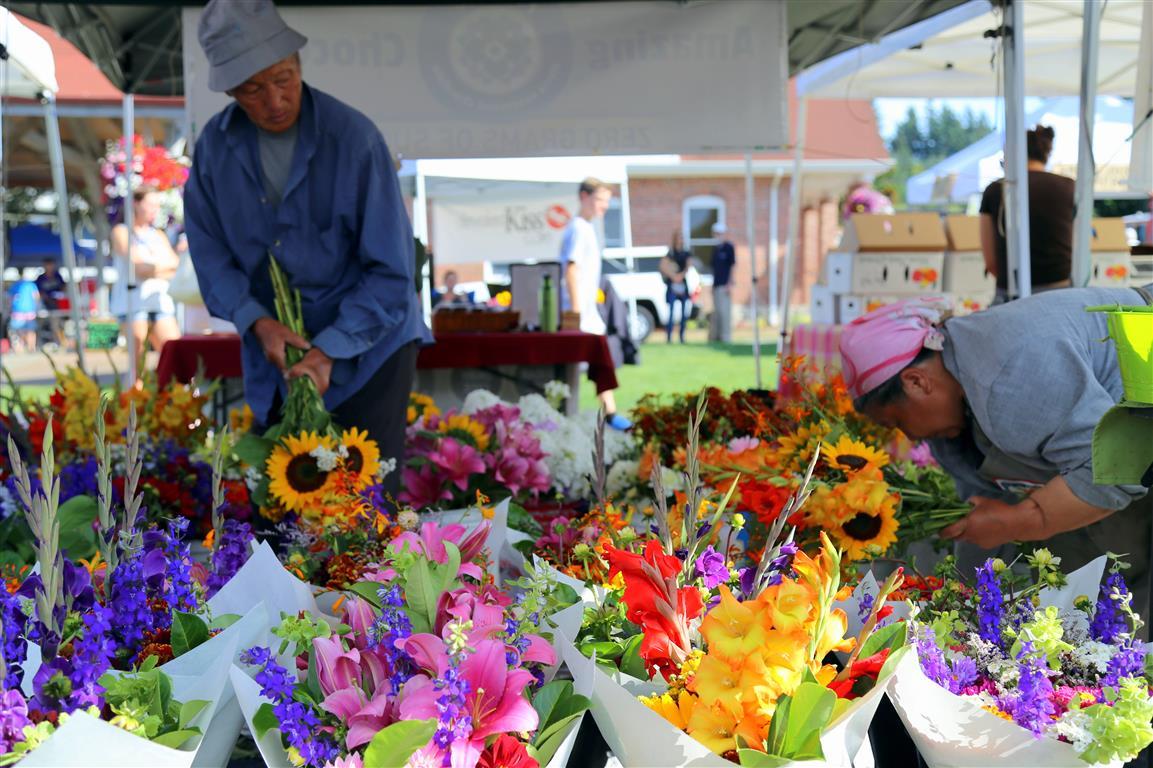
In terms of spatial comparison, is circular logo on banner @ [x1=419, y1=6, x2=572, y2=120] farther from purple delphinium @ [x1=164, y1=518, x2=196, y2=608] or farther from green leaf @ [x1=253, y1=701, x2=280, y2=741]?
green leaf @ [x1=253, y1=701, x2=280, y2=741]

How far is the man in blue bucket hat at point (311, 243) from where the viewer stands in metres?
2.39

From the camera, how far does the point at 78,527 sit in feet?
5.94

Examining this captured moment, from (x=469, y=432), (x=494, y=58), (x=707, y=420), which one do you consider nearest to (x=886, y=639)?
(x=469, y=432)

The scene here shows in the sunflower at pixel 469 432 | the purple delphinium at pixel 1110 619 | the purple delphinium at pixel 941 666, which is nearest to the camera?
the purple delphinium at pixel 941 666

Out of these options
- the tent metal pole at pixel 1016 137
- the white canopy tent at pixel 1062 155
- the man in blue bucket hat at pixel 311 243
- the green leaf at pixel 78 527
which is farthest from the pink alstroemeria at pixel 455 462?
the white canopy tent at pixel 1062 155

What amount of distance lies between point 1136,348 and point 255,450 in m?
1.42

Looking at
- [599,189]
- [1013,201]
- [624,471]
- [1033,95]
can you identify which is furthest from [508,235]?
[624,471]

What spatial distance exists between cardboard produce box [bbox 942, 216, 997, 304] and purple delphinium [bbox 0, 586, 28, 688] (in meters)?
5.32

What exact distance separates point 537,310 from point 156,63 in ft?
6.83

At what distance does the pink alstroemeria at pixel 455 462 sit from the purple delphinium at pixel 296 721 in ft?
4.30

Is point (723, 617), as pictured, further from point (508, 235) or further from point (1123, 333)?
point (508, 235)

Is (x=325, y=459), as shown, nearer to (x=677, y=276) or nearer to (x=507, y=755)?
(x=507, y=755)

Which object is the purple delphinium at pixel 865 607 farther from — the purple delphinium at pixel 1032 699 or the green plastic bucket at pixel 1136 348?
the green plastic bucket at pixel 1136 348

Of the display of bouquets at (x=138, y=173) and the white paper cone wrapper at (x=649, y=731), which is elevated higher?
the display of bouquets at (x=138, y=173)
